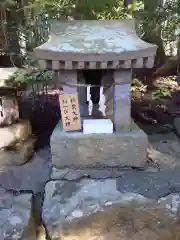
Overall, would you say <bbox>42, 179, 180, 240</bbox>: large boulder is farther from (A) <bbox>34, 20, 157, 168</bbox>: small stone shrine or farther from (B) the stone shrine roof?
(B) the stone shrine roof

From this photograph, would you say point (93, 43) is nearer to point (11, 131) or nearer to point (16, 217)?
point (11, 131)

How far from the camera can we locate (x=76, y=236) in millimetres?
1938

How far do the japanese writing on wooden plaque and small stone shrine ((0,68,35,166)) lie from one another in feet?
1.58

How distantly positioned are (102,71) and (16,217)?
128cm

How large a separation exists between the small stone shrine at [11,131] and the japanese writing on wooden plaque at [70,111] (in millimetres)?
481

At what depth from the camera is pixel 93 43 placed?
198 centimetres

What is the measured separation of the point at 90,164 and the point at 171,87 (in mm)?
2854

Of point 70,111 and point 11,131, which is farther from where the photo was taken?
point 11,131

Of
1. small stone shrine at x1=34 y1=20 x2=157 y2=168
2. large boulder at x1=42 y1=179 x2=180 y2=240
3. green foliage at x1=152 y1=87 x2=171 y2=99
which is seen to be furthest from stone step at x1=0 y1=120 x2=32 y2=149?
green foliage at x1=152 y1=87 x2=171 y2=99

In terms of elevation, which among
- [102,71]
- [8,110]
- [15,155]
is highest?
[102,71]

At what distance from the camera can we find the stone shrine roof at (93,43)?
6.24 feet

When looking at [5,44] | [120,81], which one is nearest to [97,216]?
[120,81]

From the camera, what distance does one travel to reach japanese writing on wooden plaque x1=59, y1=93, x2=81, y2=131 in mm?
2113

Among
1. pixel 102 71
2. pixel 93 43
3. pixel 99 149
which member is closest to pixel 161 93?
pixel 102 71
